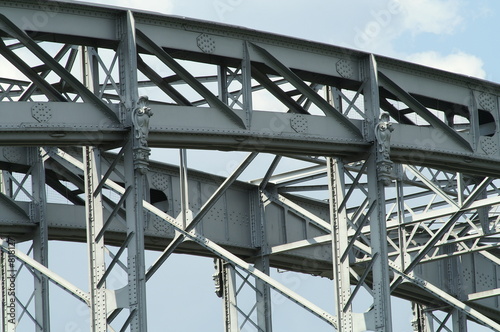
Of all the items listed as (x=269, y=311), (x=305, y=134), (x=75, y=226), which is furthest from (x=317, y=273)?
(x=305, y=134)

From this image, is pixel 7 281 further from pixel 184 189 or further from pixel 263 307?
pixel 263 307

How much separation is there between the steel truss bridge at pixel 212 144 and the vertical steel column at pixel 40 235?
35mm

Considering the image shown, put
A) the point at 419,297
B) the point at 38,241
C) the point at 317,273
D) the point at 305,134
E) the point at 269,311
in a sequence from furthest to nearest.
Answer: the point at 419,297, the point at 317,273, the point at 269,311, the point at 38,241, the point at 305,134

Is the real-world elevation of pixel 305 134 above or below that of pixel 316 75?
below

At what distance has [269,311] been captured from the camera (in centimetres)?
3136

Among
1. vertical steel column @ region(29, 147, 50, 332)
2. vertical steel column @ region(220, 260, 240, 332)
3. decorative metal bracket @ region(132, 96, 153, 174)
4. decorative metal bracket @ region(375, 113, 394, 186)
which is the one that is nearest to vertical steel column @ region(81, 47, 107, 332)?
decorative metal bracket @ region(132, 96, 153, 174)

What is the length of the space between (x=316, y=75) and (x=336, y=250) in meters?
3.39

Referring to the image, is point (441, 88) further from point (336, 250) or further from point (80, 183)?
point (80, 183)

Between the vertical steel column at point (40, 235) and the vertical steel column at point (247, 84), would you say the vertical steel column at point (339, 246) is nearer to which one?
the vertical steel column at point (247, 84)

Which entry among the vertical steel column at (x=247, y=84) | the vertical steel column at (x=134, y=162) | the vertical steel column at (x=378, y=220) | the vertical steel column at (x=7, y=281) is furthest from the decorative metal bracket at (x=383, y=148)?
the vertical steel column at (x=7, y=281)

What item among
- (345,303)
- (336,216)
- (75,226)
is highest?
(75,226)

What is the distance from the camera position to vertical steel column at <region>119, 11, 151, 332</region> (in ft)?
63.7

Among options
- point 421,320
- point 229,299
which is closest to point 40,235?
point 229,299

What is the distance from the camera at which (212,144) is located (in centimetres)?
2112
